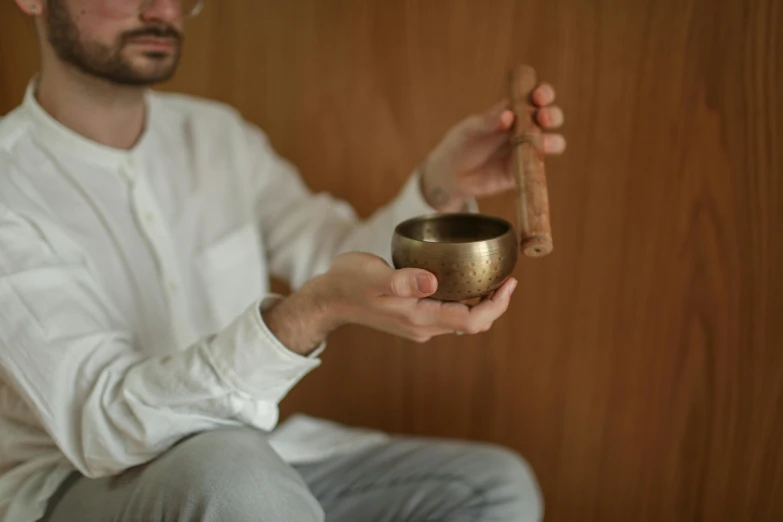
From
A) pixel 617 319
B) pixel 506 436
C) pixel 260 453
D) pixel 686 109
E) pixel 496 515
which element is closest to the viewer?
pixel 260 453

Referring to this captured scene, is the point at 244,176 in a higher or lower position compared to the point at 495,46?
lower

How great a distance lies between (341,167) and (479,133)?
42 cm

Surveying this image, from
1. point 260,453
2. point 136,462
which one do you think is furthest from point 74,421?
point 260,453

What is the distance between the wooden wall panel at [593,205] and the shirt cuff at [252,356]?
1.74 feet

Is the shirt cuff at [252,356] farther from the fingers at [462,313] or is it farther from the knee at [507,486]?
the knee at [507,486]

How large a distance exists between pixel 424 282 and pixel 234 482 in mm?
304

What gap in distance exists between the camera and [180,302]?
1041 mm

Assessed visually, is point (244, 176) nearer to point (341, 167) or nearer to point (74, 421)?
point (341, 167)

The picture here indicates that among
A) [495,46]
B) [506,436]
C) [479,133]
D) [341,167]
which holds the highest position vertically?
[495,46]

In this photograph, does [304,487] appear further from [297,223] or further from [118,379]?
[297,223]

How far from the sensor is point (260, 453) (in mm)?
792

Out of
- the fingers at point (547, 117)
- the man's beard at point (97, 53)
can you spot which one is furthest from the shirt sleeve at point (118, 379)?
the fingers at point (547, 117)

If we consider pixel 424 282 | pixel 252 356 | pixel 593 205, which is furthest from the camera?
pixel 593 205

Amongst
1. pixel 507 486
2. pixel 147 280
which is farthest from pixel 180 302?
pixel 507 486
